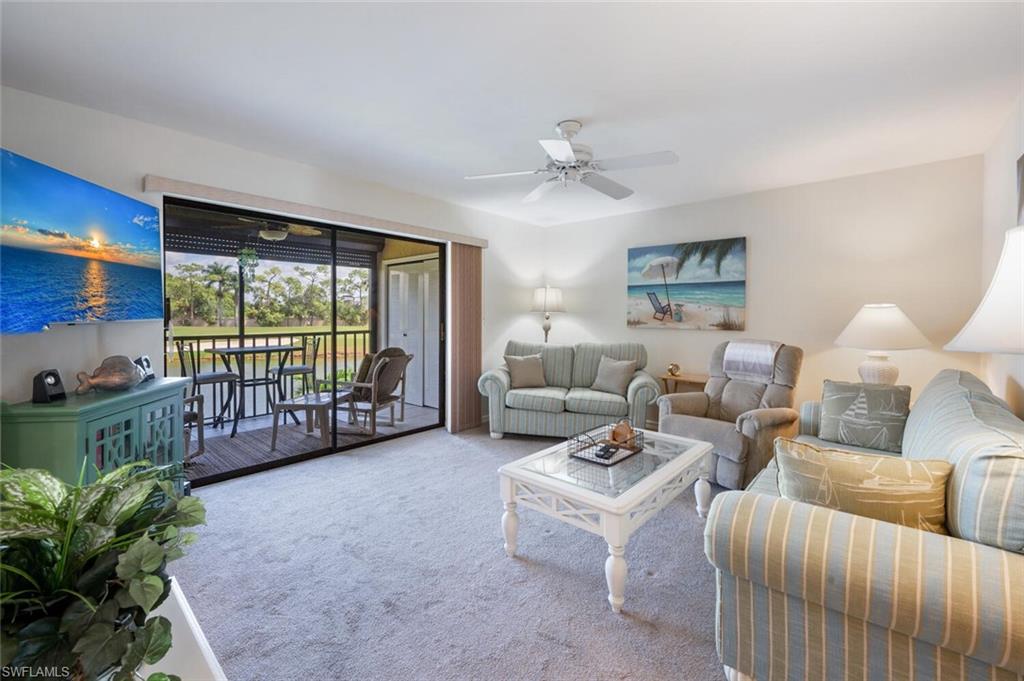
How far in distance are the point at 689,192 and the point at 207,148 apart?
12.7 feet

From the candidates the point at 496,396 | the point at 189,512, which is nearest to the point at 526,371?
the point at 496,396

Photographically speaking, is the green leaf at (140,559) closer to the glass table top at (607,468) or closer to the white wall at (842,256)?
the glass table top at (607,468)

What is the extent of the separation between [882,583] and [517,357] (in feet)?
12.4

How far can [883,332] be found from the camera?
3078mm

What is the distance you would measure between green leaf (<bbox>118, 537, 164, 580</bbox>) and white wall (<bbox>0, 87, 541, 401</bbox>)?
202cm

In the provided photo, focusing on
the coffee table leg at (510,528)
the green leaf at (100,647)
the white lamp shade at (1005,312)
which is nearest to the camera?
the green leaf at (100,647)

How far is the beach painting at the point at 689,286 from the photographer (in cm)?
425

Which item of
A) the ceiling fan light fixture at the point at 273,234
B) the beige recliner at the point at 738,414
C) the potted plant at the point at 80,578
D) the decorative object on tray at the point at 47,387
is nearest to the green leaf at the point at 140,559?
the potted plant at the point at 80,578

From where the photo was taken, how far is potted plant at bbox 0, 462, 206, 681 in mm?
675

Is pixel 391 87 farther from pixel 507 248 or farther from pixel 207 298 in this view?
pixel 507 248

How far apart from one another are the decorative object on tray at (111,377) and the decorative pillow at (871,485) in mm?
3146

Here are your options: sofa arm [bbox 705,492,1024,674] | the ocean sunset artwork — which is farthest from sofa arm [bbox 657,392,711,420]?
the ocean sunset artwork

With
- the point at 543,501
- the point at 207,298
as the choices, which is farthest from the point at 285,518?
the point at 207,298

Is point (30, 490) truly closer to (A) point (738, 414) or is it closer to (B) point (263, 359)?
(B) point (263, 359)
